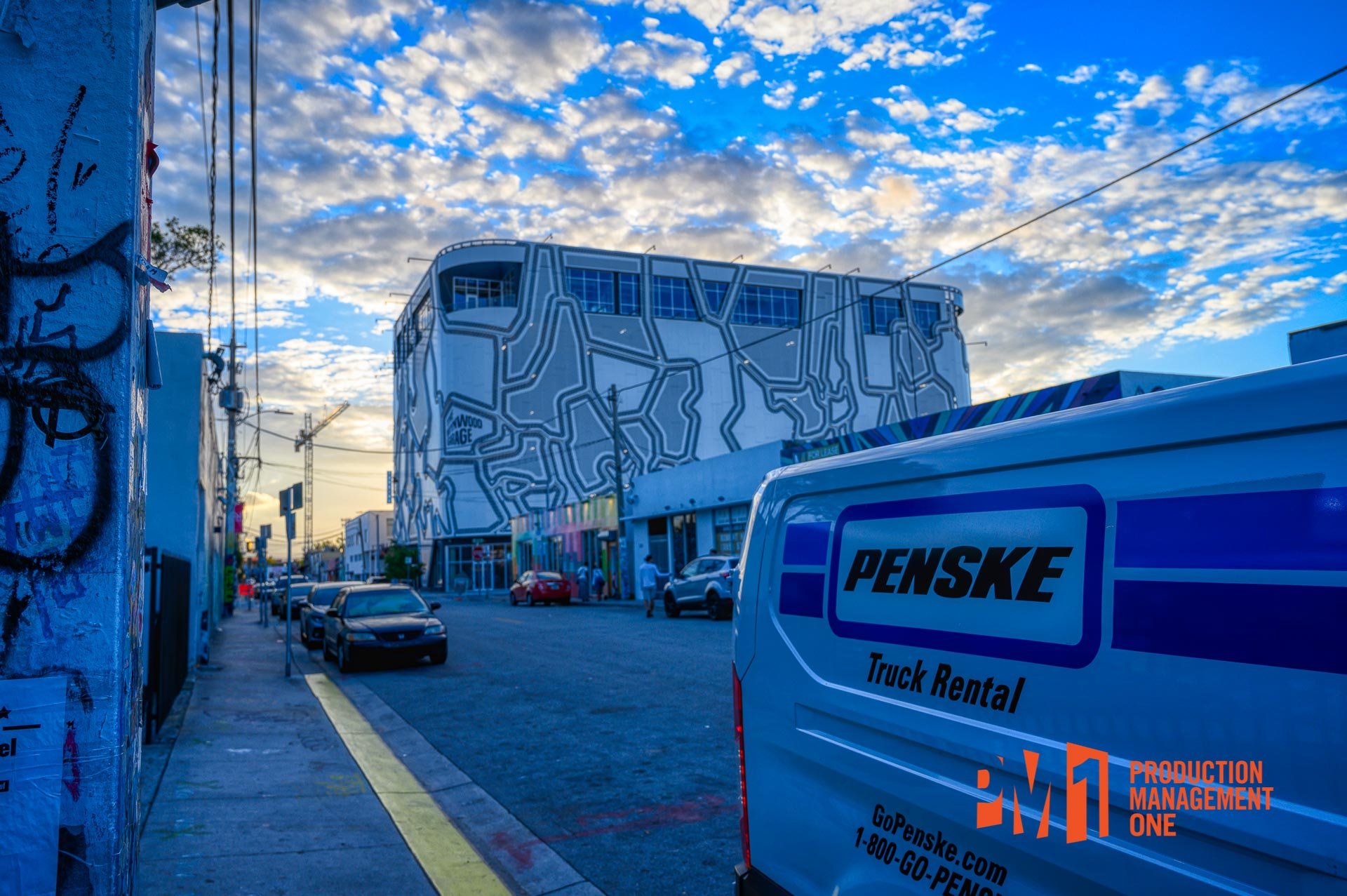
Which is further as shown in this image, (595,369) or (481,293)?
(481,293)

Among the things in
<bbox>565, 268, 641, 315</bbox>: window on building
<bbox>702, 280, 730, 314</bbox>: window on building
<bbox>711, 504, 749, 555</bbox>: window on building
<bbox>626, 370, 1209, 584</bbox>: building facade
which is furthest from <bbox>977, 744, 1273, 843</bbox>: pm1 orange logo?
<bbox>702, 280, 730, 314</bbox>: window on building

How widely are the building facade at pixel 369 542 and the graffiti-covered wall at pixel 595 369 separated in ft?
111

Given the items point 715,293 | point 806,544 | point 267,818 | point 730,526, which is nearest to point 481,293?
point 715,293

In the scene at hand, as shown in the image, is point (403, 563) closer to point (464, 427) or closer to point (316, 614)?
point (464, 427)

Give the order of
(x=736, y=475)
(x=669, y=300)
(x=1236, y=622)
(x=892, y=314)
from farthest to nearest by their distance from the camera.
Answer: (x=892, y=314), (x=669, y=300), (x=736, y=475), (x=1236, y=622)

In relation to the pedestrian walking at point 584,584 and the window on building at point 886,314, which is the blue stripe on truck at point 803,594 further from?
the window on building at point 886,314

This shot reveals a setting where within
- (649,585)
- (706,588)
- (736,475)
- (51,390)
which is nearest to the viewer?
(51,390)

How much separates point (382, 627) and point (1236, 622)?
1500cm

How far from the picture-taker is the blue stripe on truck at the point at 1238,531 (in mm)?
1626

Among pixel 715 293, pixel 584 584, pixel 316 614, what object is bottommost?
pixel 584 584

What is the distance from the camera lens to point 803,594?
306 centimetres

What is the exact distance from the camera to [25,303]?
326 centimetres

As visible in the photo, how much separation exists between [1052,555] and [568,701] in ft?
31.1

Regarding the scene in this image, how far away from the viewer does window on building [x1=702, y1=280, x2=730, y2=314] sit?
80438 mm
